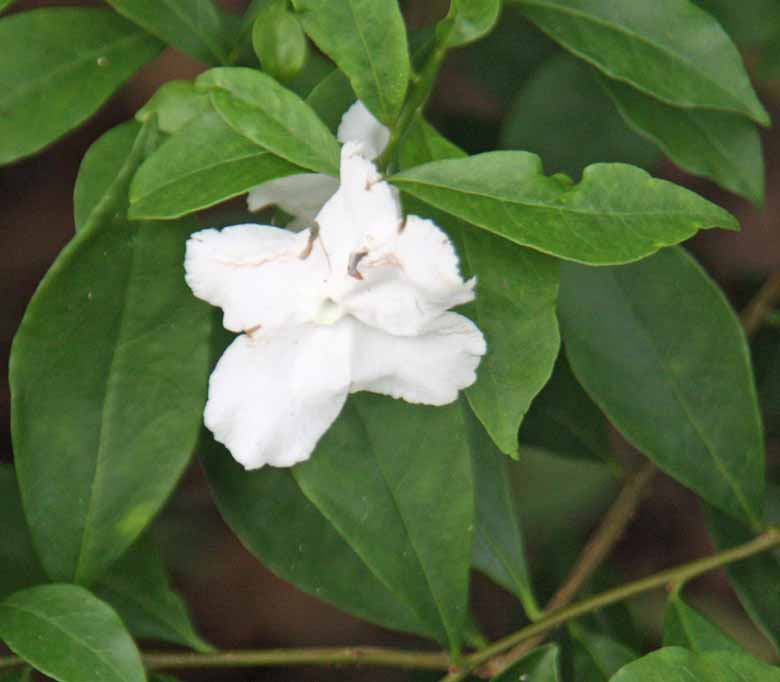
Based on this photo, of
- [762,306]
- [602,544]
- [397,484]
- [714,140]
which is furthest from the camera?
[762,306]

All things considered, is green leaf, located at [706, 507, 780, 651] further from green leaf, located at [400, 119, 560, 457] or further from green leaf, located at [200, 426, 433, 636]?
green leaf, located at [400, 119, 560, 457]

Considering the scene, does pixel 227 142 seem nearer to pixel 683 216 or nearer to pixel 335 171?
pixel 335 171

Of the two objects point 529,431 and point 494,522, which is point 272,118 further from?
point 529,431

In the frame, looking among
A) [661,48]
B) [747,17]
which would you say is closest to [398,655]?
[661,48]

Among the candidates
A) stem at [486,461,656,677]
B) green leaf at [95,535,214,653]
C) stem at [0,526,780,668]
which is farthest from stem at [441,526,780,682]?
green leaf at [95,535,214,653]

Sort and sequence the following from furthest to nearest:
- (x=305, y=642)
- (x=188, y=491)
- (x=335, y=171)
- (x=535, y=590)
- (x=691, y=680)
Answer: (x=305, y=642), (x=188, y=491), (x=535, y=590), (x=691, y=680), (x=335, y=171)

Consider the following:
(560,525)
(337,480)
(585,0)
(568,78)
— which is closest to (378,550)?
(337,480)

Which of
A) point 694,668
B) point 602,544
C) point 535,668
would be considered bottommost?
point 602,544
